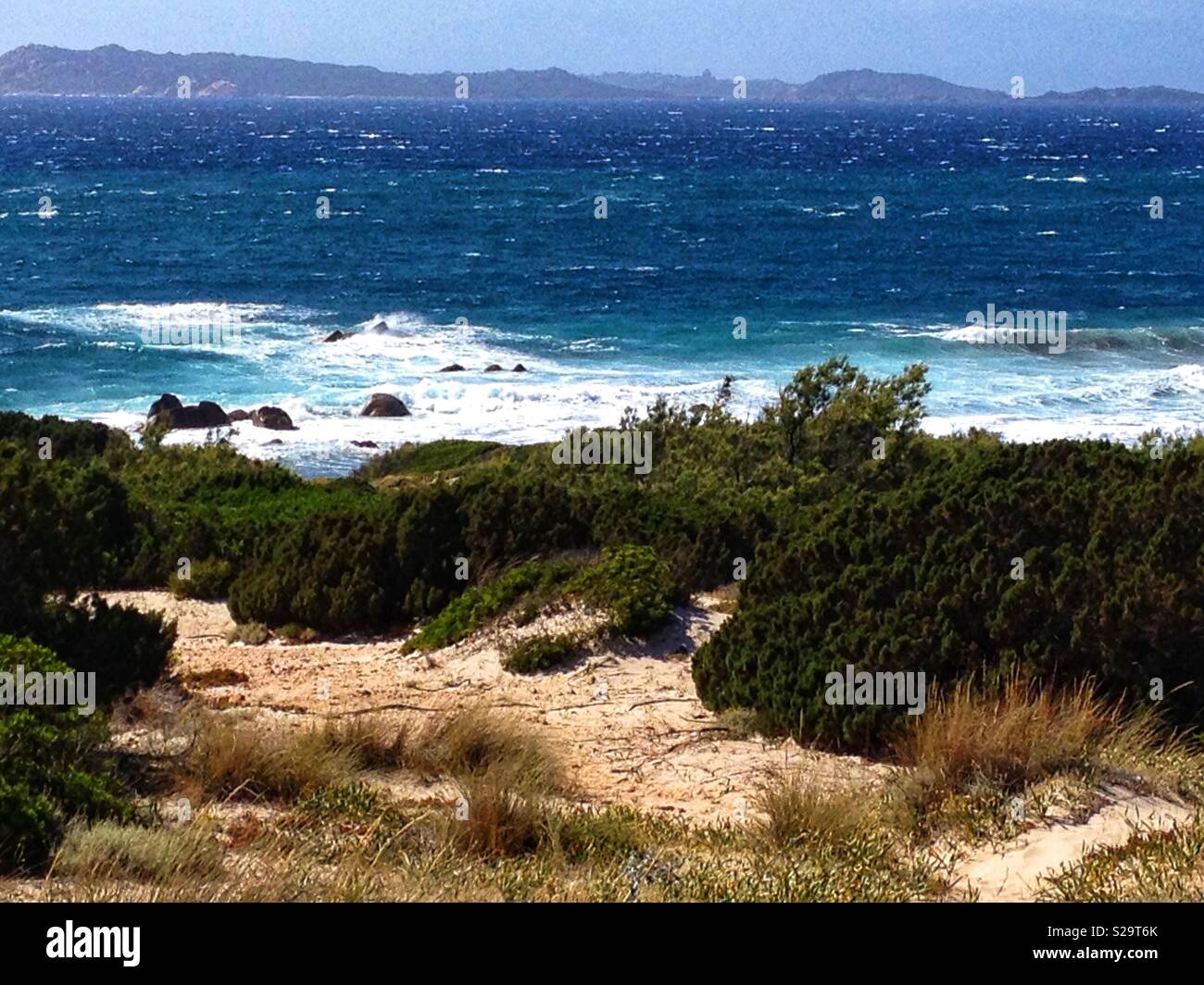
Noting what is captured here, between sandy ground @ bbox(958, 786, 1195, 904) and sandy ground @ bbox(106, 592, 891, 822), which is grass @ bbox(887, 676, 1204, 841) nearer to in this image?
sandy ground @ bbox(958, 786, 1195, 904)

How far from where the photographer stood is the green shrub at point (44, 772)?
5465 millimetres

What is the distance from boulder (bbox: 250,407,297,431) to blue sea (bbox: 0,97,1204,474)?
0.47 metres

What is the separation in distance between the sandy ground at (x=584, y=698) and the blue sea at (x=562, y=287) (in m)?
20.9

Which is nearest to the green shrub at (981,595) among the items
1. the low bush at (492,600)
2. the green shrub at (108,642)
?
the low bush at (492,600)

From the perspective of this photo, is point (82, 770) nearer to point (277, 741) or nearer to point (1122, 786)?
point (277, 741)

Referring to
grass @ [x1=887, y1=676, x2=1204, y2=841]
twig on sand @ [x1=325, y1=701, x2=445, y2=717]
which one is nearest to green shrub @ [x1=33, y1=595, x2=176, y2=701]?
twig on sand @ [x1=325, y1=701, x2=445, y2=717]

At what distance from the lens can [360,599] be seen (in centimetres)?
1223

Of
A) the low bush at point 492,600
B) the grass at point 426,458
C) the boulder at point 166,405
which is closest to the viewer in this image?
the low bush at point 492,600

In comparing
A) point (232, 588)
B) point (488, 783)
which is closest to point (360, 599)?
point (232, 588)

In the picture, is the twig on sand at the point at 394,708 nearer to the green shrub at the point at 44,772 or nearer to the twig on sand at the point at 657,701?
the twig on sand at the point at 657,701

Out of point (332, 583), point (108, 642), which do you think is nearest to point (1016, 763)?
point (108, 642)

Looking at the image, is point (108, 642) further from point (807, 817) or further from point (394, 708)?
point (807, 817)

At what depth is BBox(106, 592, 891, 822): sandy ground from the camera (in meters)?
7.62
